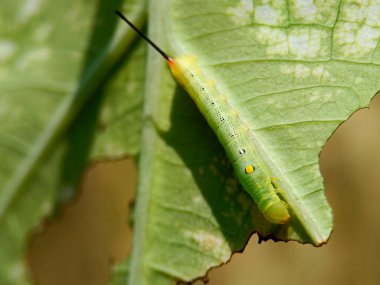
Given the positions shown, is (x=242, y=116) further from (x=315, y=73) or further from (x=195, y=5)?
(x=195, y=5)

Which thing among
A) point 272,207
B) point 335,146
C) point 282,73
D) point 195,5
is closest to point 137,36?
point 195,5

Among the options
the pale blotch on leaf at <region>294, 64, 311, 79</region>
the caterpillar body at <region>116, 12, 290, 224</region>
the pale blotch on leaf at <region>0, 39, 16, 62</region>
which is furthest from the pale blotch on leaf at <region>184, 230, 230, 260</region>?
the pale blotch on leaf at <region>0, 39, 16, 62</region>

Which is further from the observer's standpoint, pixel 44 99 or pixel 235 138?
pixel 44 99

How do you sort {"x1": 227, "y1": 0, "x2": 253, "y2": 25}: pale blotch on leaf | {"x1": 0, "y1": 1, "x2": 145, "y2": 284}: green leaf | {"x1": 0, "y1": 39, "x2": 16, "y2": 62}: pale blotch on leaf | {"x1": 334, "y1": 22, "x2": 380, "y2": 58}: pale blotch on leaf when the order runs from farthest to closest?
{"x1": 0, "y1": 39, "x2": 16, "y2": 62}: pale blotch on leaf, {"x1": 0, "y1": 1, "x2": 145, "y2": 284}: green leaf, {"x1": 227, "y1": 0, "x2": 253, "y2": 25}: pale blotch on leaf, {"x1": 334, "y1": 22, "x2": 380, "y2": 58}: pale blotch on leaf

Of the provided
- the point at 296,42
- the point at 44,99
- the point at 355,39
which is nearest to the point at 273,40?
A: the point at 296,42

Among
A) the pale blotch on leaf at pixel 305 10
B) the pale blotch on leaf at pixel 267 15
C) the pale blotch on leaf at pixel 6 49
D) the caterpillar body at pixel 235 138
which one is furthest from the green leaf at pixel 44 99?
the pale blotch on leaf at pixel 305 10

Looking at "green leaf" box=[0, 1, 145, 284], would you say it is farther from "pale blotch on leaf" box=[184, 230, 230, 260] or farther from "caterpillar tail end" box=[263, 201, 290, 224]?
"caterpillar tail end" box=[263, 201, 290, 224]

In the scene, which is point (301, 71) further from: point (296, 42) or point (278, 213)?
point (278, 213)
